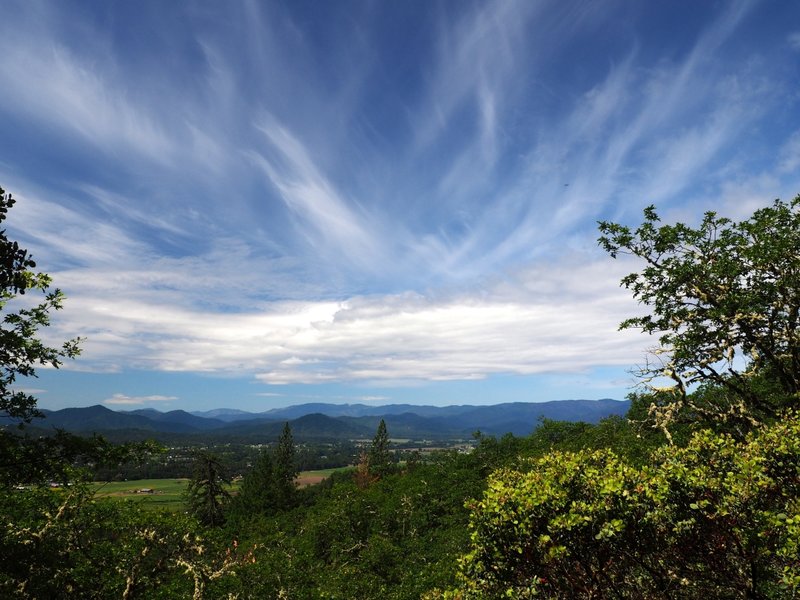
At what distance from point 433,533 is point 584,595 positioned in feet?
122

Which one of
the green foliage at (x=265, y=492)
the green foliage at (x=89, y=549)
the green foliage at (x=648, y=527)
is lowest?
the green foliage at (x=265, y=492)

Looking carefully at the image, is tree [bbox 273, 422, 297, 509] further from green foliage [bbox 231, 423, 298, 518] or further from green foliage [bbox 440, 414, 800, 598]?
green foliage [bbox 440, 414, 800, 598]

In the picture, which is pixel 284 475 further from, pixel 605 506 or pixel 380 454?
pixel 605 506

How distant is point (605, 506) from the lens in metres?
11.2

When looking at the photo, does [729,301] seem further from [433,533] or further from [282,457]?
[282,457]

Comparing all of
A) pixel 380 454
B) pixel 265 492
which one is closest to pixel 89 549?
Answer: pixel 265 492

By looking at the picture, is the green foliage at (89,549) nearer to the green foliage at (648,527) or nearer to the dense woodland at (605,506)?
the dense woodland at (605,506)

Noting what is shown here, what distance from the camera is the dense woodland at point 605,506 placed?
1072cm

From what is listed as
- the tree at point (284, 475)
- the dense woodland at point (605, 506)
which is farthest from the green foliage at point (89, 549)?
the tree at point (284, 475)

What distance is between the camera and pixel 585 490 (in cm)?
1189

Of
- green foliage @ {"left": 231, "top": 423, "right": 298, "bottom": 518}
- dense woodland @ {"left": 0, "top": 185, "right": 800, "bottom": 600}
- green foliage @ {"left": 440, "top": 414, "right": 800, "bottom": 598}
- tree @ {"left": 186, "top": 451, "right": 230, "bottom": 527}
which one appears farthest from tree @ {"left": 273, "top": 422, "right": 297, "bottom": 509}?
green foliage @ {"left": 440, "top": 414, "right": 800, "bottom": 598}

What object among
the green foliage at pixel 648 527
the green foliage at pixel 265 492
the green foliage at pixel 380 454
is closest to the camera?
the green foliage at pixel 648 527

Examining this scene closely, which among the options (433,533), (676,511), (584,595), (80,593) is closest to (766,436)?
(676,511)

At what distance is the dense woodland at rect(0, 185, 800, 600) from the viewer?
35.2 ft
